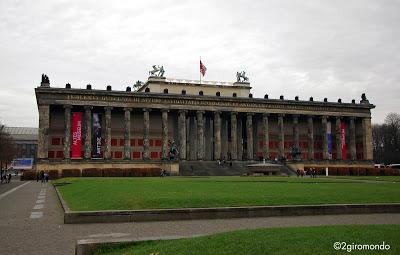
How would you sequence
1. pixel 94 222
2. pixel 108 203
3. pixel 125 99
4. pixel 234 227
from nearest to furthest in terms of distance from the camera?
pixel 234 227 → pixel 94 222 → pixel 108 203 → pixel 125 99

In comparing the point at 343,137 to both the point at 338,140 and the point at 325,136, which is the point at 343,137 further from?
the point at 325,136

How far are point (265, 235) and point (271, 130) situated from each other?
9102cm

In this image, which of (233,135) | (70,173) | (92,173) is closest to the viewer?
(92,173)

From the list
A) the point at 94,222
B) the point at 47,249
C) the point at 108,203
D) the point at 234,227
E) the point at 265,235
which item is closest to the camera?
the point at 265,235

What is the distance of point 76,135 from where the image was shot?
82.5m

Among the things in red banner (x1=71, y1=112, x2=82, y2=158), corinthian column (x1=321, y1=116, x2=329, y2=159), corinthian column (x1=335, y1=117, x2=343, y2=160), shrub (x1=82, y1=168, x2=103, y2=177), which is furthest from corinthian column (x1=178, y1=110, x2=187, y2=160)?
corinthian column (x1=335, y1=117, x2=343, y2=160)

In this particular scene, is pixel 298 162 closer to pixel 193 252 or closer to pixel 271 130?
pixel 271 130

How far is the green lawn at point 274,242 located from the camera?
33.7 feet

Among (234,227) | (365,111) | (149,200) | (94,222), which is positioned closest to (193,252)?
(234,227)

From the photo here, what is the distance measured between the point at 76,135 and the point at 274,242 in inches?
2988

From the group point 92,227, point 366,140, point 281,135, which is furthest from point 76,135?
point 366,140

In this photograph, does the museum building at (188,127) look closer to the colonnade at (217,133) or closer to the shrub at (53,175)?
the colonnade at (217,133)

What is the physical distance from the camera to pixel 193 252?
1052 centimetres

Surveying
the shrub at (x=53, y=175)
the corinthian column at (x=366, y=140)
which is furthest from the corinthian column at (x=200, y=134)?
the corinthian column at (x=366, y=140)
